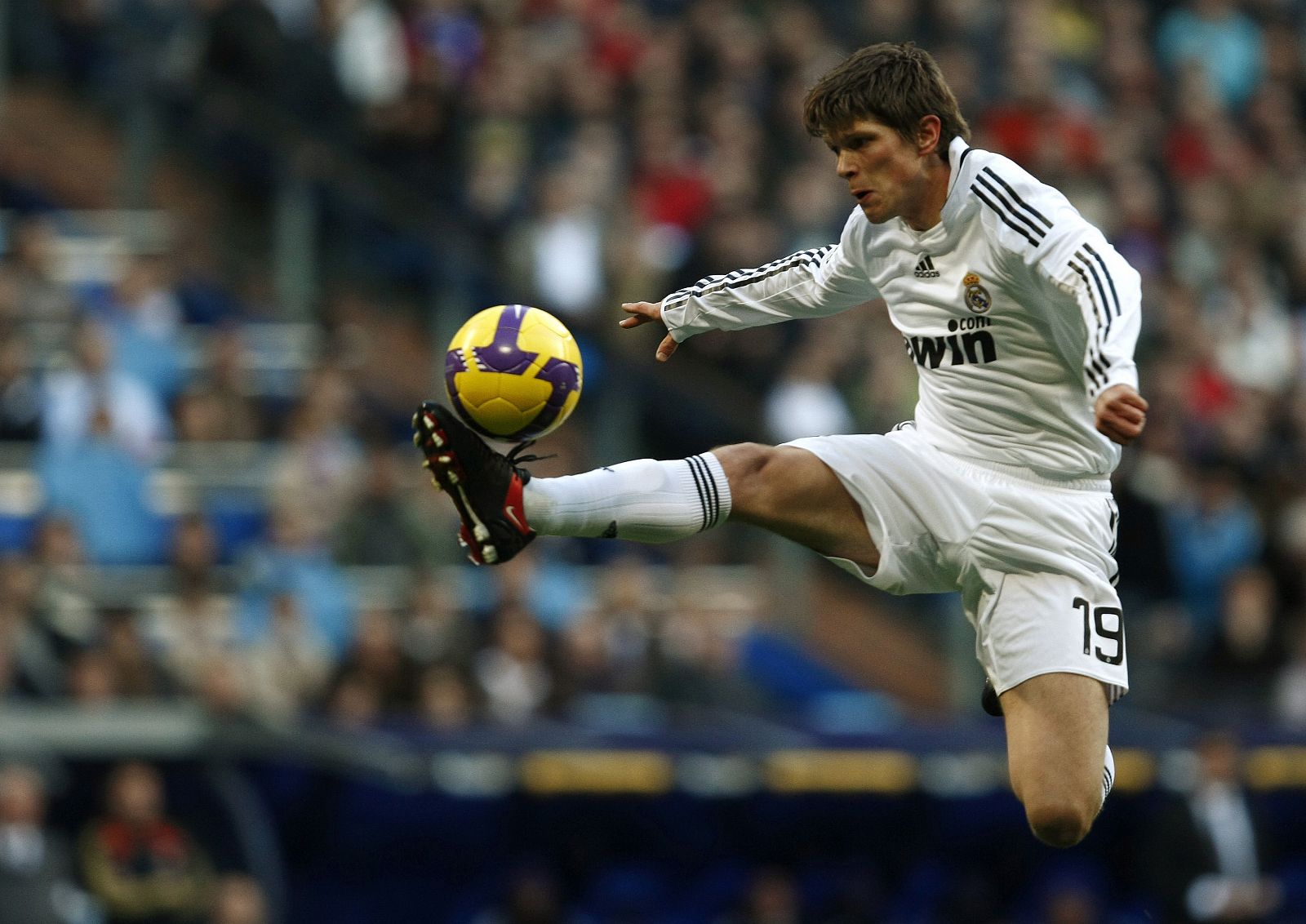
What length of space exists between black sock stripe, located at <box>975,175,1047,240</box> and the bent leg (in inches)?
58.1

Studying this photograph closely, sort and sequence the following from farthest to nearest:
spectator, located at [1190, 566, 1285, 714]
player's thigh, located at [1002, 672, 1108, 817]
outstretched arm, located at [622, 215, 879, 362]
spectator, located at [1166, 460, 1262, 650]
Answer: spectator, located at [1166, 460, 1262, 650]
spectator, located at [1190, 566, 1285, 714]
outstretched arm, located at [622, 215, 879, 362]
player's thigh, located at [1002, 672, 1108, 817]

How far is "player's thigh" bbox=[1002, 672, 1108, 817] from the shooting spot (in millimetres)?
7332

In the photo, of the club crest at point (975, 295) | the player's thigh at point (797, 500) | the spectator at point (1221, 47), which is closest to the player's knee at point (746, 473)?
the player's thigh at point (797, 500)

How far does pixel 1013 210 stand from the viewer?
702 centimetres

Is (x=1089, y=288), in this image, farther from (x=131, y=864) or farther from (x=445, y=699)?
(x=131, y=864)

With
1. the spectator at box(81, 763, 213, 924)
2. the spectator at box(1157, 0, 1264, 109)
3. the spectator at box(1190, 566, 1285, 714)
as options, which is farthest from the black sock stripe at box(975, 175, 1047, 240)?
the spectator at box(1157, 0, 1264, 109)

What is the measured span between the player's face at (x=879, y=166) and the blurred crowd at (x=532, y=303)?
589cm

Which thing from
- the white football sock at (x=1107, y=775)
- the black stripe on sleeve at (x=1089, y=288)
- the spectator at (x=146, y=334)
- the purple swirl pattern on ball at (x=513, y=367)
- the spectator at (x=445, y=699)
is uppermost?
the spectator at (x=146, y=334)

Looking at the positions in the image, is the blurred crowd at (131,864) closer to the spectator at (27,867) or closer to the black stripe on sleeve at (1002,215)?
the spectator at (27,867)

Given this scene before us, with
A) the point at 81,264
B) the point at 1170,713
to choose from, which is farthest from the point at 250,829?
the point at 1170,713

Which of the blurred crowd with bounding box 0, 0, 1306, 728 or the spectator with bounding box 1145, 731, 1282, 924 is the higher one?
the blurred crowd with bounding box 0, 0, 1306, 728

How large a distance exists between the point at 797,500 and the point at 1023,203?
1166 mm

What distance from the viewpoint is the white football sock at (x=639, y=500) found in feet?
22.7

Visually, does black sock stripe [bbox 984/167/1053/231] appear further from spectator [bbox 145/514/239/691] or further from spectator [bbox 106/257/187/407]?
spectator [bbox 106/257/187/407]
